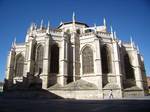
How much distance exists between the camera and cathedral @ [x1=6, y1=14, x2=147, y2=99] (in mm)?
25234

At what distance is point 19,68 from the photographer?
103 ft

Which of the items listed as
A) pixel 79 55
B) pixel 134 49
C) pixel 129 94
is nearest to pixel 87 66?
pixel 79 55

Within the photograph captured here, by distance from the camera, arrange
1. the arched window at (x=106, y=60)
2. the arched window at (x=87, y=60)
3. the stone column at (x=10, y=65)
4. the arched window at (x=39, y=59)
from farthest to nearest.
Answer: the stone column at (x=10, y=65), the arched window at (x=87, y=60), the arched window at (x=106, y=60), the arched window at (x=39, y=59)

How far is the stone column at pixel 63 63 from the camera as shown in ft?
87.1

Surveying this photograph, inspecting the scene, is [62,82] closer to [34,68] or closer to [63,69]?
[63,69]

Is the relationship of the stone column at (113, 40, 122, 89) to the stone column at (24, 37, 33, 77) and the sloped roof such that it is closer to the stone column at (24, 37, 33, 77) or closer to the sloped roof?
the sloped roof

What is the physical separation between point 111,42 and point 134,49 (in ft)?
22.8

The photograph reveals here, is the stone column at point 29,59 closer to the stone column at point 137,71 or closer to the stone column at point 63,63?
the stone column at point 63,63

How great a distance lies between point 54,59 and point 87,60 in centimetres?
639

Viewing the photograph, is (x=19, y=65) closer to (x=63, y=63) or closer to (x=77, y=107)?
(x=63, y=63)

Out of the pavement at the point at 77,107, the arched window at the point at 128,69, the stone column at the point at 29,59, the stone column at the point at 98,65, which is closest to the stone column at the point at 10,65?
the stone column at the point at 29,59

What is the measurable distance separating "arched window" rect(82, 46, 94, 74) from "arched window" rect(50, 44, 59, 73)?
5194mm

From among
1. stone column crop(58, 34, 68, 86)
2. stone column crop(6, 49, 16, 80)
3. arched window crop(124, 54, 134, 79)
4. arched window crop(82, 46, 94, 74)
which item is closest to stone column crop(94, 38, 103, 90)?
arched window crop(82, 46, 94, 74)

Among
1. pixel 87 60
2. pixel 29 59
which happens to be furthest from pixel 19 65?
pixel 87 60
